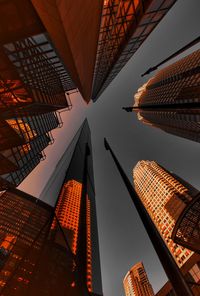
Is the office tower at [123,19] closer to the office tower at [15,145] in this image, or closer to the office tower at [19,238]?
the office tower at [15,145]

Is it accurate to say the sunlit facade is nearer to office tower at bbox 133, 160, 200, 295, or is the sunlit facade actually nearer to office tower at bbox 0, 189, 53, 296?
office tower at bbox 0, 189, 53, 296

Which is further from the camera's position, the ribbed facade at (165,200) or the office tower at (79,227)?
the office tower at (79,227)

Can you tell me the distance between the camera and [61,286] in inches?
2295

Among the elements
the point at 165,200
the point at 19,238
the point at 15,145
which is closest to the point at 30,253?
the point at 19,238

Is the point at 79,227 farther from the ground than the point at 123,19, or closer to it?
closer to it

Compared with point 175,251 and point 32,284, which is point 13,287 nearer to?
point 32,284

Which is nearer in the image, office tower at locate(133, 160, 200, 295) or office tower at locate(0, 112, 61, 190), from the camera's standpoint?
office tower at locate(0, 112, 61, 190)

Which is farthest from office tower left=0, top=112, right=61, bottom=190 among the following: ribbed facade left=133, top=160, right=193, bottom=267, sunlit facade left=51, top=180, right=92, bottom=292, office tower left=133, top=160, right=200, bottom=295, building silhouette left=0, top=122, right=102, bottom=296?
ribbed facade left=133, top=160, right=193, bottom=267

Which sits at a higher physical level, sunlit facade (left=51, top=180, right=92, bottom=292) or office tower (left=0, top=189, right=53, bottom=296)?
office tower (left=0, top=189, right=53, bottom=296)

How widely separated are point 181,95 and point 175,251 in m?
79.6

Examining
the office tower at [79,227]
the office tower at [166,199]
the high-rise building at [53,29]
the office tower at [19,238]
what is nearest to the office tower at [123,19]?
the high-rise building at [53,29]

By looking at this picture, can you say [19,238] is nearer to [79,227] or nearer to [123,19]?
[123,19]

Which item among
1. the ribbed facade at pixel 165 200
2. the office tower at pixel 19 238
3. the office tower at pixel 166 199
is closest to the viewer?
the office tower at pixel 19 238

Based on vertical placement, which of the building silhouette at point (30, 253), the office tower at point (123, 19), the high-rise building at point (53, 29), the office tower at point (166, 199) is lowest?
the office tower at point (166, 199)
